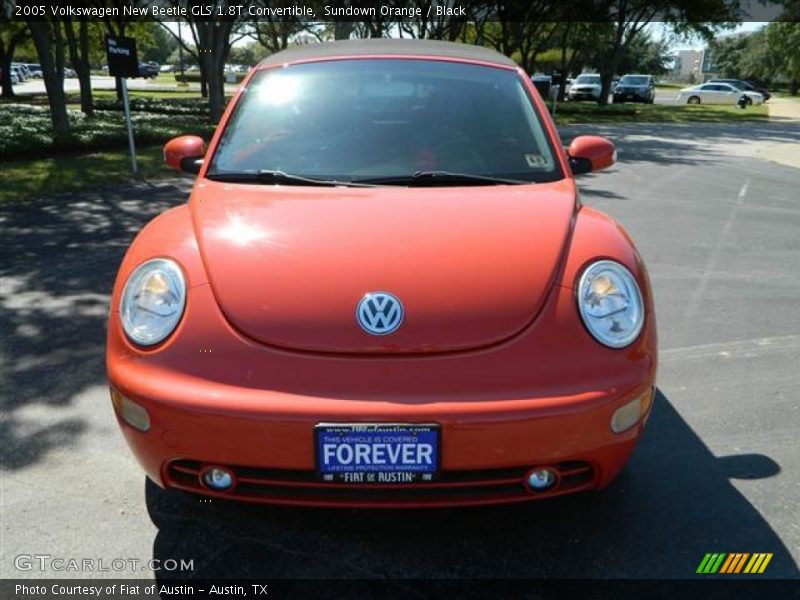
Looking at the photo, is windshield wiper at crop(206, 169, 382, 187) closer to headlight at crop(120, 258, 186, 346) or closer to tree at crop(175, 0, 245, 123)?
headlight at crop(120, 258, 186, 346)

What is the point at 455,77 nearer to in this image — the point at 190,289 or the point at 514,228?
the point at 514,228

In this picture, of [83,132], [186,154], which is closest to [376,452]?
[186,154]

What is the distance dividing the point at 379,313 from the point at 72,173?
359 inches

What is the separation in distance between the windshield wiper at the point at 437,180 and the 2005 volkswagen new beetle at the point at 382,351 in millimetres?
232

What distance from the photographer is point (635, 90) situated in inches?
1535

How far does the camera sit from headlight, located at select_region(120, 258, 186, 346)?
6.68 ft

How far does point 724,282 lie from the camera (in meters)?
5.31

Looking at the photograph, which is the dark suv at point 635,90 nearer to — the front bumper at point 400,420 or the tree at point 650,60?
the tree at point 650,60

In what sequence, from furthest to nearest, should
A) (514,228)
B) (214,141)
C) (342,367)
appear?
(214,141), (514,228), (342,367)

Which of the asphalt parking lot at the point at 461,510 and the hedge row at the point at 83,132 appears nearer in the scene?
the asphalt parking lot at the point at 461,510

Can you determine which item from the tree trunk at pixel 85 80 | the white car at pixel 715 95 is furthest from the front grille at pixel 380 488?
the white car at pixel 715 95

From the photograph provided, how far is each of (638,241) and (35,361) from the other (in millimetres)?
5378

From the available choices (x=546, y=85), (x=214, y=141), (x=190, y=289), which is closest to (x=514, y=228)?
(x=190, y=289)

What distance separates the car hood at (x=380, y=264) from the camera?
1970 mm
